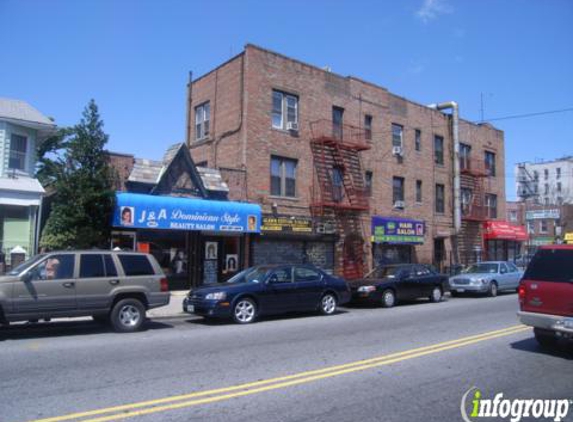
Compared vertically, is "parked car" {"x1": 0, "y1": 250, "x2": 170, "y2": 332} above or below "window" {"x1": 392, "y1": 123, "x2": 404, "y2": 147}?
below

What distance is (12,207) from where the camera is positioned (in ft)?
56.1

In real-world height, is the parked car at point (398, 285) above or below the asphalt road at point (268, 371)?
above

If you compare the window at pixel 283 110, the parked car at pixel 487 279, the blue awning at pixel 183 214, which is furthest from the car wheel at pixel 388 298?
the window at pixel 283 110

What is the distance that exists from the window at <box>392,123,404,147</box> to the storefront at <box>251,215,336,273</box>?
734cm

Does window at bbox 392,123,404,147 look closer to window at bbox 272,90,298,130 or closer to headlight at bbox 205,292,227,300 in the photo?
window at bbox 272,90,298,130

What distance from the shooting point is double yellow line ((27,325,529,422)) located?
16.6 feet

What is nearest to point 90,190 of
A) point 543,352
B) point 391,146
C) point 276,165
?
point 276,165

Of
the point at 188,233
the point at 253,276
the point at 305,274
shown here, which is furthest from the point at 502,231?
the point at 253,276

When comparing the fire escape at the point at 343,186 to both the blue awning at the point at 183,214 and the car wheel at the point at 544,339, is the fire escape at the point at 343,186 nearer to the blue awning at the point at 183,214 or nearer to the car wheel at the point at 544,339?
the blue awning at the point at 183,214

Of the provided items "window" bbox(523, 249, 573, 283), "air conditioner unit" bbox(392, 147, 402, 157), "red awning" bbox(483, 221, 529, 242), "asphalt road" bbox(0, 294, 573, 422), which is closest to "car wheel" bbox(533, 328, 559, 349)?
"asphalt road" bbox(0, 294, 573, 422)

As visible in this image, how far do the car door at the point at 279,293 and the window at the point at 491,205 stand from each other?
25.2 meters

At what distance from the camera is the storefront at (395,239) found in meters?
Answer: 24.7

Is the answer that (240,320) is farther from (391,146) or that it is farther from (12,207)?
(391,146)

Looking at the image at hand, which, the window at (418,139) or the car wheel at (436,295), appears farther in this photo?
the window at (418,139)
